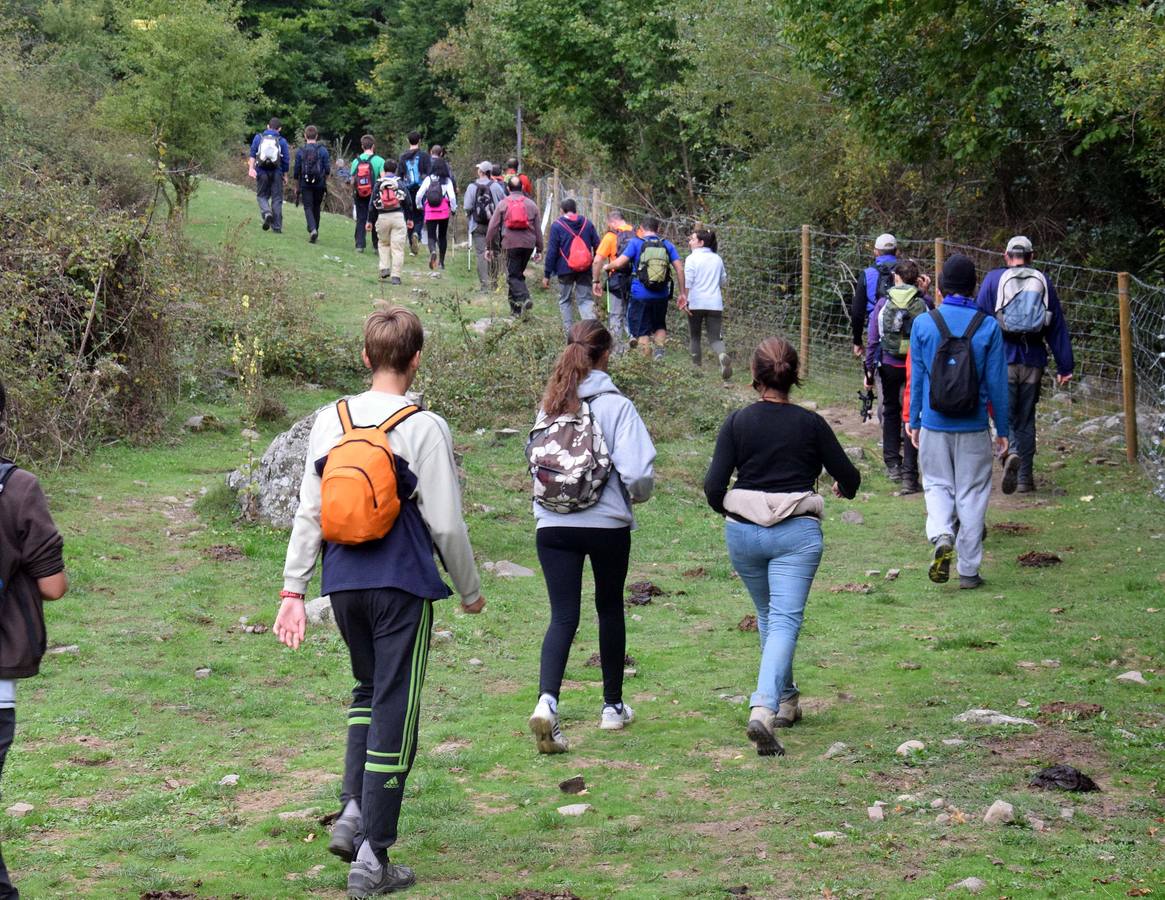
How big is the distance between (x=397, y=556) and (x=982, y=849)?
219 centimetres

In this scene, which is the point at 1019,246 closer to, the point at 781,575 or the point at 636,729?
the point at 781,575

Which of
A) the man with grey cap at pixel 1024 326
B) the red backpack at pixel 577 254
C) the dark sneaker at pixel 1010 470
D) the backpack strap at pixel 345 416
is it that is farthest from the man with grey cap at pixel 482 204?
the backpack strap at pixel 345 416

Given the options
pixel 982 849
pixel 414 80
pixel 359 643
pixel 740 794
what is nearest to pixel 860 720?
pixel 740 794

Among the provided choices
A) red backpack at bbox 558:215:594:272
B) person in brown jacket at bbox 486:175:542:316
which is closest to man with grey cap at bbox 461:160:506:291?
person in brown jacket at bbox 486:175:542:316

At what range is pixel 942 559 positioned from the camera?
8656 mm

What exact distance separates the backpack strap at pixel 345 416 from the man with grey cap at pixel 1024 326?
7350 mm

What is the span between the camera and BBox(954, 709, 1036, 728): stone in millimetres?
6277

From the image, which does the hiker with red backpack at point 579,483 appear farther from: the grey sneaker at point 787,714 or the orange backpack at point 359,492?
the orange backpack at point 359,492

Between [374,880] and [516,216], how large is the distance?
1484 cm

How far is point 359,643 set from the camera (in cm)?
468

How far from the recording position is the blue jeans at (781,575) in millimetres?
5973

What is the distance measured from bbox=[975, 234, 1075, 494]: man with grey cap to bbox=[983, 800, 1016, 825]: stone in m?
6.14

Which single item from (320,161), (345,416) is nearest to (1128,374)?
A: (345,416)

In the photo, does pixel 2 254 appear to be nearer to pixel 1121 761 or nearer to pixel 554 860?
pixel 554 860
